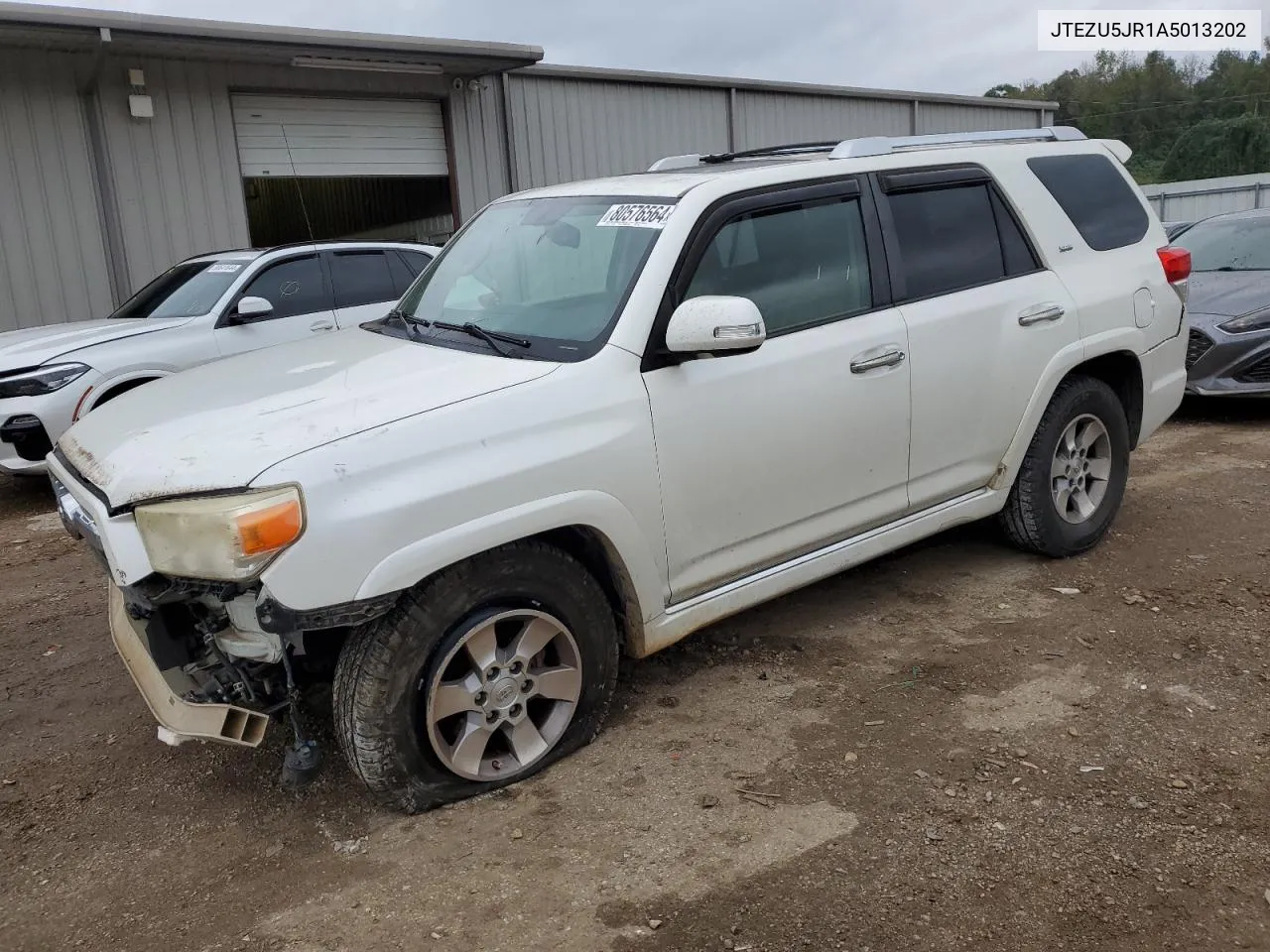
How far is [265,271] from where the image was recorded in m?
7.75

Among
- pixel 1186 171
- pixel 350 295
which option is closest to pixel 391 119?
pixel 350 295

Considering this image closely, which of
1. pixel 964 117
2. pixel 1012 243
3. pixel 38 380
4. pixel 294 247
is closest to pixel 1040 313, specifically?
pixel 1012 243

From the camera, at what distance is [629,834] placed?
2.92 meters

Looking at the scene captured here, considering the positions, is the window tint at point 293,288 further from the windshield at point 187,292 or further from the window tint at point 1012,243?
the window tint at point 1012,243

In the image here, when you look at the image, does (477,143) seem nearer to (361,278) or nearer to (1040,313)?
(361,278)

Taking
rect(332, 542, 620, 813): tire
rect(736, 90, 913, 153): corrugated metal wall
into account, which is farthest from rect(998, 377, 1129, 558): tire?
rect(736, 90, 913, 153): corrugated metal wall

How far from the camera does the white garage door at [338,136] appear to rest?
11.5m

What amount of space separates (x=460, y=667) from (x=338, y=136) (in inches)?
417

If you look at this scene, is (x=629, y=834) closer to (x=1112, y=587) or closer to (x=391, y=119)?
(x=1112, y=587)

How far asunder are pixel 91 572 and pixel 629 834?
13.3 feet

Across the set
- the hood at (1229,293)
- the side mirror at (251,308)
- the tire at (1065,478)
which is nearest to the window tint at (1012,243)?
the tire at (1065,478)

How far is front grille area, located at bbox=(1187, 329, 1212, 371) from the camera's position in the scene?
25.8 feet

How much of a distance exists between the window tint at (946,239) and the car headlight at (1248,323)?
14.8 feet

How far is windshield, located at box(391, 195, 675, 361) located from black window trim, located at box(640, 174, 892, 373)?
138 mm
